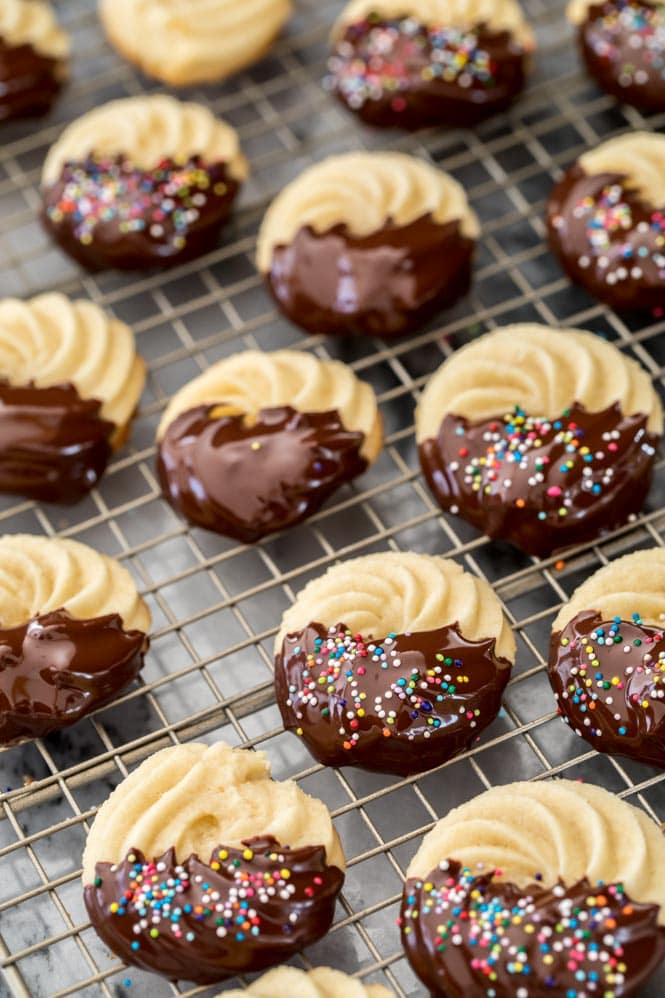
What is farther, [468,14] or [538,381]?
[468,14]

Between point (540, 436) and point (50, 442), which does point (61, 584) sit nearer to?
point (50, 442)

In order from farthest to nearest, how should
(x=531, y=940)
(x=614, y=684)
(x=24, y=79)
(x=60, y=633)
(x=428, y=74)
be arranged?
1. (x=24, y=79)
2. (x=428, y=74)
3. (x=60, y=633)
4. (x=614, y=684)
5. (x=531, y=940)

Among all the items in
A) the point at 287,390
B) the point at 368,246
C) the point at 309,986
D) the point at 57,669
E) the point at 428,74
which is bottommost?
the point at 309,986

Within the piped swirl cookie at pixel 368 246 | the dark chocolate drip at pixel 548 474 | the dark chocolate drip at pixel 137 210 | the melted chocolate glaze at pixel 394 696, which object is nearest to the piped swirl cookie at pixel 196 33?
the dark chocolate drip at pixel 137 210

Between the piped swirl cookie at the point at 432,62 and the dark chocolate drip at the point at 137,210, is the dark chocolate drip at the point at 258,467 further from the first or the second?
the piped swirl cookie at the point at 432,62

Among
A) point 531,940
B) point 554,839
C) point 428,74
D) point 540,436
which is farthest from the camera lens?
point 428,74

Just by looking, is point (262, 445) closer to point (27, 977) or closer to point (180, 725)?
point (180, 725)

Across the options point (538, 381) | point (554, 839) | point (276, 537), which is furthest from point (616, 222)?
point (554, 839)
